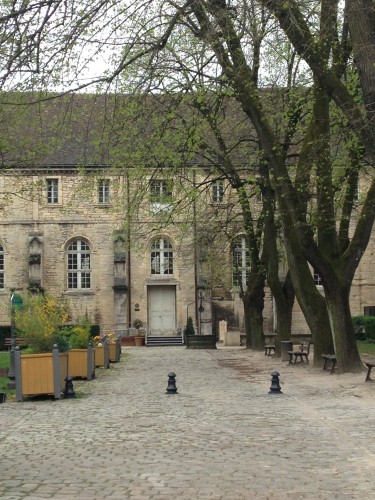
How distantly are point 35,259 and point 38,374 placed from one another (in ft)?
109

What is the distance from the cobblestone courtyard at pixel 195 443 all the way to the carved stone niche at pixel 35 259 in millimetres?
30763

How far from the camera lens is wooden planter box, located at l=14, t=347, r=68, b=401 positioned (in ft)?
52.0

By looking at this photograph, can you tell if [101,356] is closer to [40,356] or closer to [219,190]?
[40,356]

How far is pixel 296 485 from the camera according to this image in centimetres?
784

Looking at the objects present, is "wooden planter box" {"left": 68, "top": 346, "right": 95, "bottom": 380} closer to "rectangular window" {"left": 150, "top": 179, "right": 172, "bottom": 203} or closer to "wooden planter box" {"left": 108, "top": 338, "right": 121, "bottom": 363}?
"rectangular window" {"left": 150, "top": 179, "right": 172, "bottom": 203}

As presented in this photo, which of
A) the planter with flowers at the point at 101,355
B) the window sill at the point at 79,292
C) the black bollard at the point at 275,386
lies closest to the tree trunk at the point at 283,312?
the planter with flowers at the point at 101,355

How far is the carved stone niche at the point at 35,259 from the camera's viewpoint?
48625 millimetres

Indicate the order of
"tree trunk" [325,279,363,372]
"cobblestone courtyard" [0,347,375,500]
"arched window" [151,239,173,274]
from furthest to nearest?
"arched window" [151,239,173,274], "tree trunk" [325,279,363,372], "cobblestone courtyard" [0,347,375,500]

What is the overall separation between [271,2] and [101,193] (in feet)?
125

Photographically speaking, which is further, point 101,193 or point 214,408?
point 101,193

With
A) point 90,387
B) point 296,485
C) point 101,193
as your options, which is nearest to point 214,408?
point 90,387

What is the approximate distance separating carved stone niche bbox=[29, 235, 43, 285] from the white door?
6523 mm

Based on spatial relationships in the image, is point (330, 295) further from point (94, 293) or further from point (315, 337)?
point (94, 293)

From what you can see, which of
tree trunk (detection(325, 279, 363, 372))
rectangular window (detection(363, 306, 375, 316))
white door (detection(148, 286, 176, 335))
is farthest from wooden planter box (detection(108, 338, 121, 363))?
rectangular window (detection(363, 306, 375, 316))
